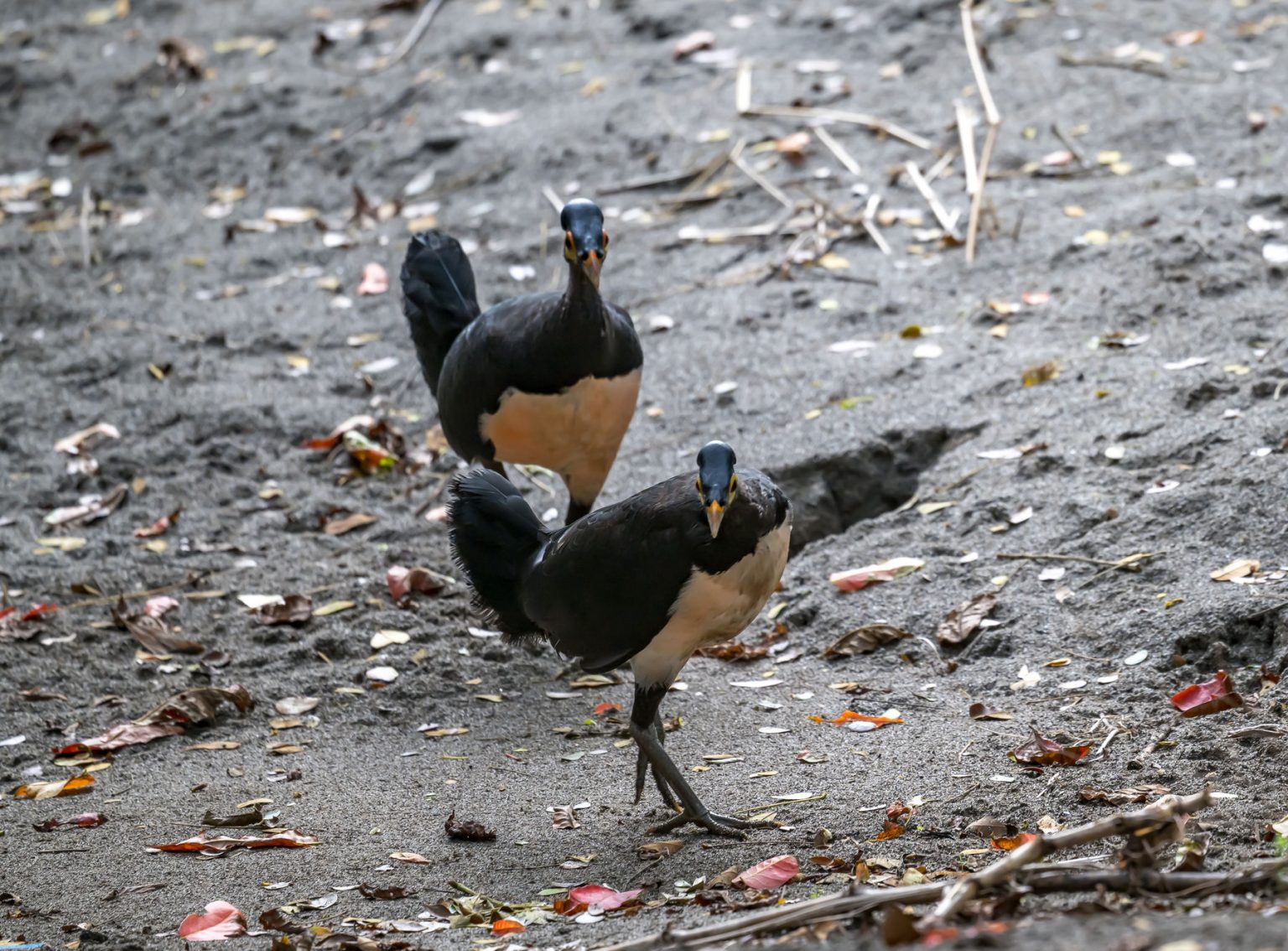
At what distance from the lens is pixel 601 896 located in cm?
337

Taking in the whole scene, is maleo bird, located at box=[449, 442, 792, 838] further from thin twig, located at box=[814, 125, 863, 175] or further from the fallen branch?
thin twig, located at box=[814, 125, 863, 175]

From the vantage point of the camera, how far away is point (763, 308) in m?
6.80

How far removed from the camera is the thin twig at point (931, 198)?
22.9ft

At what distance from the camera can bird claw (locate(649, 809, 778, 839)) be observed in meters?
3.72

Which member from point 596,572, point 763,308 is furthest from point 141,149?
point 596,572

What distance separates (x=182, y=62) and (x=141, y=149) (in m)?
1.00

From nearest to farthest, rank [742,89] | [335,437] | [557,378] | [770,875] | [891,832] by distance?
1. [770,875]
2. [891,832]
3. [557,378]
4. [335,437]
5. [742,89]

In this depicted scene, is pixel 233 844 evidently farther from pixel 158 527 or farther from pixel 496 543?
pixel 158 527

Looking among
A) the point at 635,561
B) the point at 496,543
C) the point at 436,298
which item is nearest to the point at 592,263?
the point at 496,543

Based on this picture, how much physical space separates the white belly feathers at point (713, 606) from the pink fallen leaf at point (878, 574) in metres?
1.16

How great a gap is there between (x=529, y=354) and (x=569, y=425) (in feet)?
0.89

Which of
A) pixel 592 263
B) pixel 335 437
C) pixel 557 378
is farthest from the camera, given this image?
pixel 335 437

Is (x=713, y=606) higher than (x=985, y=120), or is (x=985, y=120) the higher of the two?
(x=985, y=120)

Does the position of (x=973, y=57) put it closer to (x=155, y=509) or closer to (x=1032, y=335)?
(x=1032, y=335)
